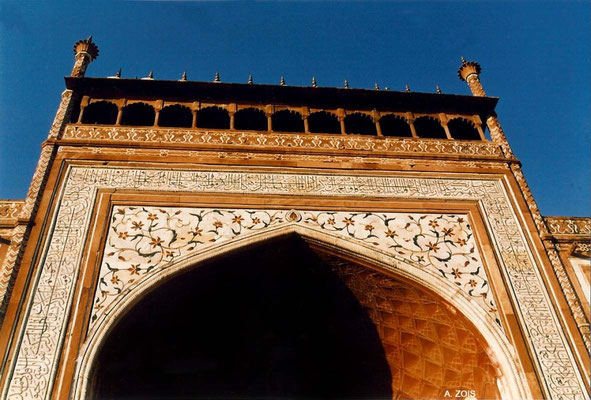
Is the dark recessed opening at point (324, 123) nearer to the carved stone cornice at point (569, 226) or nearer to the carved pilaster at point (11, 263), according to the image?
the carved stone cornice at point (569, 226)

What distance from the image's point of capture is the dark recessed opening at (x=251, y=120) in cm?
999

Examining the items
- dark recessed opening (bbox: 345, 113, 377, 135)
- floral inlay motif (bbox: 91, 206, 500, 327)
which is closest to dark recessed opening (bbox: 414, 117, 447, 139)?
dark recessed opening (bbox: 345, 113, 377, 135)

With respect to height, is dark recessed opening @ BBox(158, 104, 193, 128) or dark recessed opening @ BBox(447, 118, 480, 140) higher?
dark recessed opening @ BBox(158, 104, 193, 128)

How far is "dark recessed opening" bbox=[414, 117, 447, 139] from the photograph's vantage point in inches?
405

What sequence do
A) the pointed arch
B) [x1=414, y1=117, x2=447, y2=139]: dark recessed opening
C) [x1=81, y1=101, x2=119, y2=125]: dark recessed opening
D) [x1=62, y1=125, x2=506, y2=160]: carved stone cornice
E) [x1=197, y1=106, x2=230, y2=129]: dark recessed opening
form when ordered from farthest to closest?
1. [x1=414, y1=117, x2=447, y2=139]: dark recessed opening
2. [x1=197, y1=106, x2=230, y2=129]: dark recessed opening
3. [x1=81, y1=101, x2=119, y2=125]: dark recessed opening
4. [x1=62, y1=125, x2=506, y2=160]: carved stone cornice
5. the pointed arch

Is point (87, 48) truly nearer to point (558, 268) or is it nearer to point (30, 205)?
point (30, 205)

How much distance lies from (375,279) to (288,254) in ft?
3.91

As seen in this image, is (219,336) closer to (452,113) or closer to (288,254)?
(288,254)

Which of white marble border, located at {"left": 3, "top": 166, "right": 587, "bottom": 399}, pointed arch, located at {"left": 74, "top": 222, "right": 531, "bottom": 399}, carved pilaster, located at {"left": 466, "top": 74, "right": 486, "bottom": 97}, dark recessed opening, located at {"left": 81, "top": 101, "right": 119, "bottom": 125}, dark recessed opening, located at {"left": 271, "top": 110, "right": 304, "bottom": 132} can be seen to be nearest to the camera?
white marble border, located at {"left": 3, "top": 166, "right": 587, "bottom": 399}

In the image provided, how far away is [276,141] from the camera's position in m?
9.47

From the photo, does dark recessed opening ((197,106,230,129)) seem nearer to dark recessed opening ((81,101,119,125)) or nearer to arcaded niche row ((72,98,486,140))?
arcaded niche row ((72,98,486,140))

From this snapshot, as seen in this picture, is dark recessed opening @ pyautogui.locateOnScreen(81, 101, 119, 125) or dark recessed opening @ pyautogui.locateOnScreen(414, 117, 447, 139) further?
dark recessed opening @ pyautogui.locateOnScreen(414, 117, 447, 139)

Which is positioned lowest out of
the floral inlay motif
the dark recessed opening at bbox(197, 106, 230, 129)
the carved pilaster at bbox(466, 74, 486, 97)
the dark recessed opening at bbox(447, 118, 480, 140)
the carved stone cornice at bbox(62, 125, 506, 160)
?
the floral inlay motif

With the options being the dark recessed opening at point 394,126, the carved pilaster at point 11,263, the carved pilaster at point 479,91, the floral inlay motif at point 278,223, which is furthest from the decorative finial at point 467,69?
the carved pilaster at point 11,263
